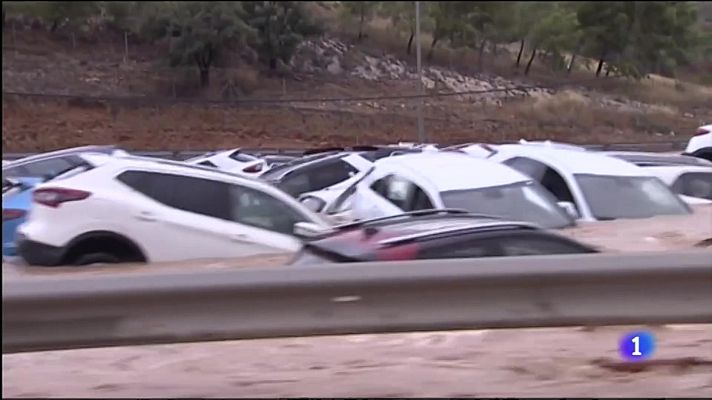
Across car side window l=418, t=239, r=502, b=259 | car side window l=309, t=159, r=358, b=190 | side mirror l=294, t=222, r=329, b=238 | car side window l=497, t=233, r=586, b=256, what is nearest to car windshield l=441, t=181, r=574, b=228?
side mirror l=294, t=222, r=329, b=238

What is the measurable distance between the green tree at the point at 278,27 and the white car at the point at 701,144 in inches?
138

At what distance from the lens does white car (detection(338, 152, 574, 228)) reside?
11750mm

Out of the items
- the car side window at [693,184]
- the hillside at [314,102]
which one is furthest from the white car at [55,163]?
the car side window at [693,184]

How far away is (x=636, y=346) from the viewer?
622 centimetres

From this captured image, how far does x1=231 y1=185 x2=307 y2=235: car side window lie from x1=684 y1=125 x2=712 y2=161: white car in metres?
3.81

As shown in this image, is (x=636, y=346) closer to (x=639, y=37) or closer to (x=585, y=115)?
(x=639, y=37)

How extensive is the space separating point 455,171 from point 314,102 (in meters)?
3.98

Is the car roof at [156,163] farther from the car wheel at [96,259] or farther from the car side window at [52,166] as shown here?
the car wheel at [96,259]

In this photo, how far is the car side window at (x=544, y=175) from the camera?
13445 millimetres

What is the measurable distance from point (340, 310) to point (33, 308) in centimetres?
130

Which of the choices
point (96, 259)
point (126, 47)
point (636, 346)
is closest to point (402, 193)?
point (96, 259)

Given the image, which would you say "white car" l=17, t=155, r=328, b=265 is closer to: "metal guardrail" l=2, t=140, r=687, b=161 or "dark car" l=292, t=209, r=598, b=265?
"metal guardrail" l=2, t=140, r=687, b=161

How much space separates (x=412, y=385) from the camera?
17.8ft

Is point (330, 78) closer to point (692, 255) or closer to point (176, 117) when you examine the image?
point (176, 117)
